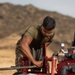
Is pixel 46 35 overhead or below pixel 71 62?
overhead

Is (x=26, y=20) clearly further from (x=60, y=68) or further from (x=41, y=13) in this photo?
(x=60, y=68)

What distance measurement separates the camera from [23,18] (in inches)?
3120

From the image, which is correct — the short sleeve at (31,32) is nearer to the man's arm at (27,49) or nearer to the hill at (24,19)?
the man's arm at (27,49)

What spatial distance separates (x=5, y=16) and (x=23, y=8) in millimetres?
7955

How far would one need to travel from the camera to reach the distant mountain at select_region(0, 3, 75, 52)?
241ft

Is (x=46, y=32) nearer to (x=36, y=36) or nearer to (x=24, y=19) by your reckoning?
(x=36, y=36)

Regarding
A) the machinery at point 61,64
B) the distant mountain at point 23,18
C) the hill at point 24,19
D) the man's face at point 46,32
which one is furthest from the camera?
the distant mountain at point 23,18

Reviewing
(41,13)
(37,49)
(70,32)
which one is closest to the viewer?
(37,49)

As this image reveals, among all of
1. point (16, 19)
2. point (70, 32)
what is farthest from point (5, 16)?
point (70, 32)

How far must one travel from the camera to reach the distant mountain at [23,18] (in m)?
73.4

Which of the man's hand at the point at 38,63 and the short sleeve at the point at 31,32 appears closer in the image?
the man's hand at the point at 38,63

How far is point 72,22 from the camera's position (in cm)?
7738

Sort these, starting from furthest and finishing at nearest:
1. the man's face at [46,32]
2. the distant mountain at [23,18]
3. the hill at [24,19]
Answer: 1. the distant mountain at [23,18]
2. the hill at [24,19]
3. the man's face at [46,32]

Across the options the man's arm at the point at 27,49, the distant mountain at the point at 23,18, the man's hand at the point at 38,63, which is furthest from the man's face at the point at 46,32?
the distant mountain at the point at 23,18
